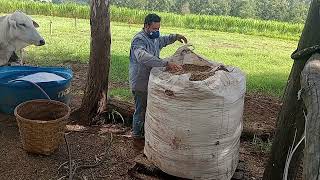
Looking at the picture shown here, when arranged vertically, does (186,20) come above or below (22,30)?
below

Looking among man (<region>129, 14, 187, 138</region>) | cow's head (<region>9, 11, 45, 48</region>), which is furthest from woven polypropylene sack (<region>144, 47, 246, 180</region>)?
cow's head (<region>9, 11, 45, 48</region>)

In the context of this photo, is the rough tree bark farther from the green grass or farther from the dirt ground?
the green grass

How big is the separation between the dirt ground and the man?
1.15 feet

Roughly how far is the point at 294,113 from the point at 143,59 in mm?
1568

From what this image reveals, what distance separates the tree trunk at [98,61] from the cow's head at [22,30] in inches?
48.5

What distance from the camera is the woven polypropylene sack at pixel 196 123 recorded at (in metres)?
3.01

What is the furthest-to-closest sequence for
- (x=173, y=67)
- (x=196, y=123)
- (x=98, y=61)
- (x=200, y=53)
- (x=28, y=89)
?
1. (x=200, y=53)
2. (x=98, y=61)
3. (x=28, y=89)
4. (x=173, y=67)
5. (x=196, y=123)

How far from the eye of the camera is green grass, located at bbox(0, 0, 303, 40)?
21.3m

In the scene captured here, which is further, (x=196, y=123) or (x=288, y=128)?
(x=196, y=123)

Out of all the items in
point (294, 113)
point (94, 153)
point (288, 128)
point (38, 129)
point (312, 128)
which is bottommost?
point (94, 153)

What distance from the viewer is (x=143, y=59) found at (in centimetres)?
363

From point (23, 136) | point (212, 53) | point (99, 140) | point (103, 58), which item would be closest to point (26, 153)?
point (23, 136)

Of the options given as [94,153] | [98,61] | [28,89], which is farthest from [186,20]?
[94,153]

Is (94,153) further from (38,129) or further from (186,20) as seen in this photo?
(186,20)
